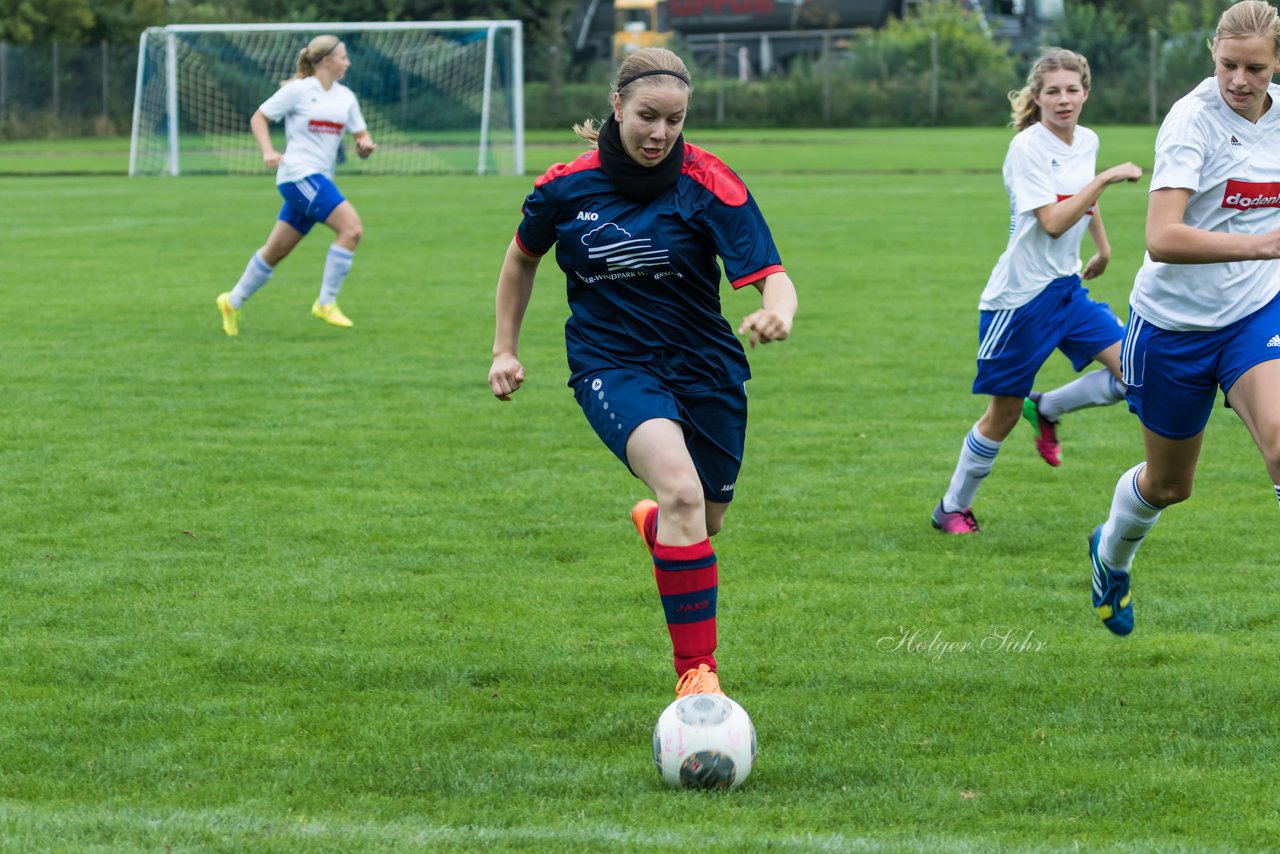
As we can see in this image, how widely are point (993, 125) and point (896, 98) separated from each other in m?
2.77

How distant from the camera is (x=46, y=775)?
14.0 ft

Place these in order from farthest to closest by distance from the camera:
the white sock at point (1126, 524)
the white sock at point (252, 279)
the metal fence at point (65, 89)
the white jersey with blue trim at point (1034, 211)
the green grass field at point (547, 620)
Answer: the metal fence at point (65, 89), the white sock at point (252, 279), the white jersey with blue trim at point (1034, 211), the white sock at point (1126, 524), the green grass field at point (547, 620)

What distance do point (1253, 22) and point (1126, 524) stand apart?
166 centimetres

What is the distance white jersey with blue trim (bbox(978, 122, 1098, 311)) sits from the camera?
23.0 ft

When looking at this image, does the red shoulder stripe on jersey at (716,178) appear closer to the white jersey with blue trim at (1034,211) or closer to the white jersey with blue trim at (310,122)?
the white jersey with blue trim at (1034,211)

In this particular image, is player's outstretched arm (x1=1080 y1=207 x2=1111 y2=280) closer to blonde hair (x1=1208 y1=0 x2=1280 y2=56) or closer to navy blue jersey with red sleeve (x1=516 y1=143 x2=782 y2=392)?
blonde hair (x1=1208 y1=0 x2=1280 y2=56)

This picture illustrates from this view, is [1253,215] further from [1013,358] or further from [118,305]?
[118,305]

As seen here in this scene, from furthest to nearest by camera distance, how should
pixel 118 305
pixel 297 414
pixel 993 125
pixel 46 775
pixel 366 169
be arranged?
1. pixel 993 125
2. pixel 366 169
3. pixel 118 305
4. pixel 297 414
5. pixel 46 775

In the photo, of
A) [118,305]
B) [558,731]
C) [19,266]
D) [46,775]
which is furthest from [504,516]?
[19,266]

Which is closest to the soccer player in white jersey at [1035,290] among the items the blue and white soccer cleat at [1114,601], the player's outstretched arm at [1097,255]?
the player's outstretched arm at [1097,255]

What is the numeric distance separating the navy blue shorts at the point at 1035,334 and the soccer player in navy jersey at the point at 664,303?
2303mm

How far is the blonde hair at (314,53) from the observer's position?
12.9 meters

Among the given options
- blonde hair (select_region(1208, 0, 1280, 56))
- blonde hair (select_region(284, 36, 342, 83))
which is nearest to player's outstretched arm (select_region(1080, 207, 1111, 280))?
blonde hair (select_region(1208, 0, 1280, 56))

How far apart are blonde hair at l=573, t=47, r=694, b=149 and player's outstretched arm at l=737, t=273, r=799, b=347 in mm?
590
